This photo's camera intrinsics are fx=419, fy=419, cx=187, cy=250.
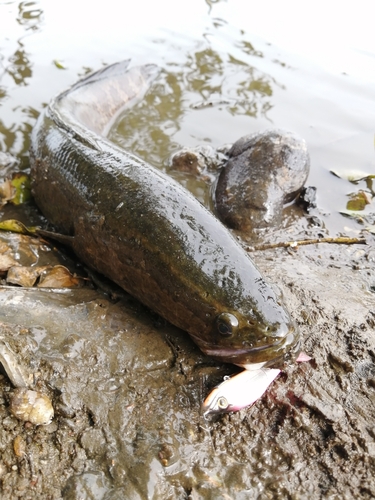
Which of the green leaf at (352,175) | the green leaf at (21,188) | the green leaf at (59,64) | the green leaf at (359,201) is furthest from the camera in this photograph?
the green leaf at (59,64)

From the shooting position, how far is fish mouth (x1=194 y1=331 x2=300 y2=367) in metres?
2.44

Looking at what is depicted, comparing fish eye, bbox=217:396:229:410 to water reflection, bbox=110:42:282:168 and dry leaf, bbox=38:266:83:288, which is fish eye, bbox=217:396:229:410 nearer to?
dry leaf, bbox=38:266:83:288

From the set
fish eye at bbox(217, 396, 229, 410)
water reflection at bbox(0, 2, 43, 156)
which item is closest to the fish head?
fish eye at bbox(217, 396, 229, 410)

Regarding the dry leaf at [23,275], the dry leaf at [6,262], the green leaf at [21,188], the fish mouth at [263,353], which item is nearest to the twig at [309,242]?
the fish mouth at [263,353]

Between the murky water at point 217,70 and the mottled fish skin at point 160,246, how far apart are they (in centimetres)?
139

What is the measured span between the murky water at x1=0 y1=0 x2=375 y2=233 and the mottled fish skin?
4.58ft

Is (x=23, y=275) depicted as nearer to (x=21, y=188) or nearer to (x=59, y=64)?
(x=21, y=188)

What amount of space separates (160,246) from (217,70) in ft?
17.1

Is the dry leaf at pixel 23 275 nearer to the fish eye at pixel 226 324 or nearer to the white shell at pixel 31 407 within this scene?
the white shell at pixel 31 407

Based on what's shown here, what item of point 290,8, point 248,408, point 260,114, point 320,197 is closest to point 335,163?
point 320,197

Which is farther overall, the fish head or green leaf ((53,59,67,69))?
green leaf ((53,59,67,69))

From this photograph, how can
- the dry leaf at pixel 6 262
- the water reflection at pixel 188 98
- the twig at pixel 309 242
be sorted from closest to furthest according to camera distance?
1. the dry leaf at pixel 6 262
2. the twig at pixel 309 242
3. the water reflection at pixel 188 98

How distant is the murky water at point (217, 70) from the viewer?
17.8 feet

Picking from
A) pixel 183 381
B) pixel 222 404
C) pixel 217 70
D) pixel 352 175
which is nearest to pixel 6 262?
pixel 183 381
